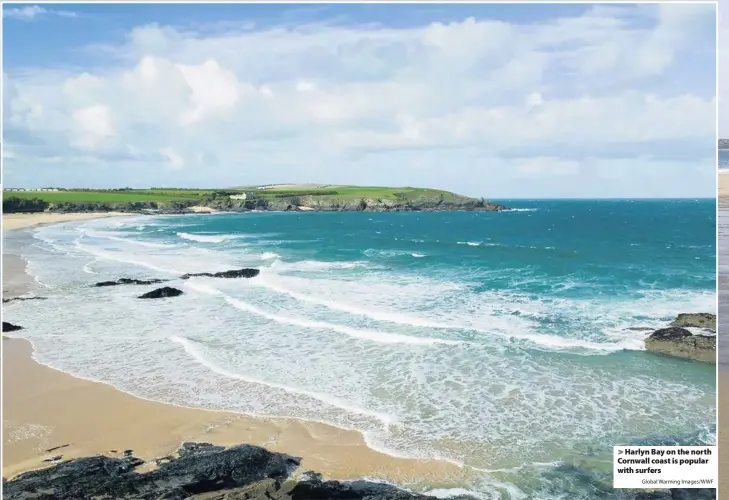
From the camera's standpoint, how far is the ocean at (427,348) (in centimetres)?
677

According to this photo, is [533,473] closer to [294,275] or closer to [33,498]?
[33,498]

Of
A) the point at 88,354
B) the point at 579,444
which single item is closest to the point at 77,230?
the point at 88,354

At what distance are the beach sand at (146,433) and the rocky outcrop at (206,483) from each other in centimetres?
25

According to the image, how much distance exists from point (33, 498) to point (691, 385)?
27.9 ft

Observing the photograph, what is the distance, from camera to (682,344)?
9.66 metres

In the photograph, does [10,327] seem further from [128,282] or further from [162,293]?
[128,282]

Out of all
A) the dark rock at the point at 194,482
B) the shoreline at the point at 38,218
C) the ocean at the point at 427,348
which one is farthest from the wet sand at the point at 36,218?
the dark rock at the point at 194,482

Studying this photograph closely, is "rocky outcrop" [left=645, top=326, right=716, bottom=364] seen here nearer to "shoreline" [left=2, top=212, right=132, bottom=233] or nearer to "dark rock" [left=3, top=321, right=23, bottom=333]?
"dark rock" [left=3, top=321, right=23, bottom=333]

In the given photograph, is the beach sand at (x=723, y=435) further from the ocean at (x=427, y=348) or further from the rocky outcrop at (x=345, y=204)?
the rocky outcrop at (x=345, y=204)

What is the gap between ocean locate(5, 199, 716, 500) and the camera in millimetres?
6766

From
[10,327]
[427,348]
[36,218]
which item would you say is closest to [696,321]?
[427,348]

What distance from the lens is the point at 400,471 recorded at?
591 centimetres

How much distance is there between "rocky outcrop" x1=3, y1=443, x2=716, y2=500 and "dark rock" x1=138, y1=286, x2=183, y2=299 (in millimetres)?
8092

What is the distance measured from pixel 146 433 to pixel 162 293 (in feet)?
25.5
